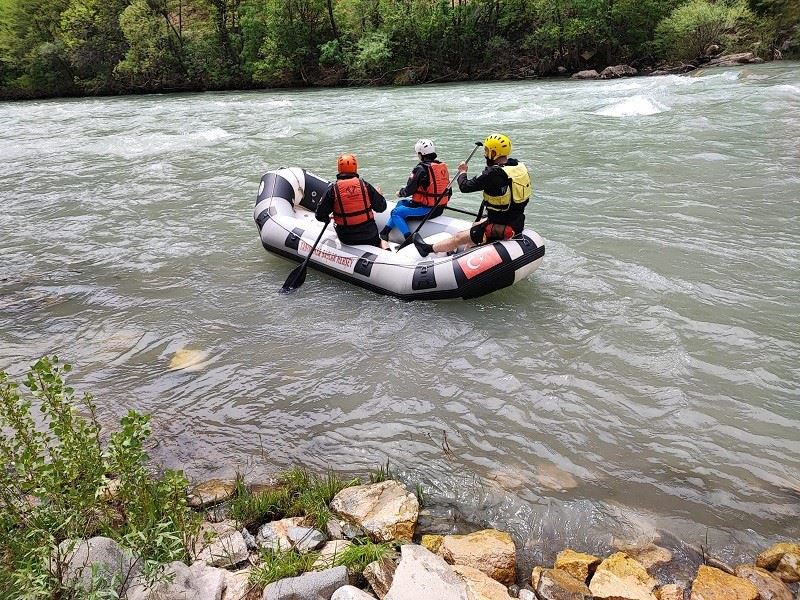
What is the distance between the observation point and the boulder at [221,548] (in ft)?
7.95

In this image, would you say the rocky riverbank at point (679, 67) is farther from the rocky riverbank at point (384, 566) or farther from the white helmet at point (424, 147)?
the rocky riverbank at point (384, 566)

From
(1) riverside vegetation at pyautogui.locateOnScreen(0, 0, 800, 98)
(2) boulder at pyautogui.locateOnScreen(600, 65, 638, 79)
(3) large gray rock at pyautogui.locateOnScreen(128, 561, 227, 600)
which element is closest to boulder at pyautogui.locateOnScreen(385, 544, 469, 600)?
(3) large gray rock at pyautogui.locateOnScreen(128, 561, 227, 600)

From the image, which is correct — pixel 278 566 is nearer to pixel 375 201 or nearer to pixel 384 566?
pixel 384 566

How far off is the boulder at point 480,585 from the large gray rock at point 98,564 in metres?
1.27

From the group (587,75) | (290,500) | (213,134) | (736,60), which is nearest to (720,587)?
(290,500)

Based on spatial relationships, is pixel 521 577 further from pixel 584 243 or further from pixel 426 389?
pixel 584 243

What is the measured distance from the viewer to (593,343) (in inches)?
178

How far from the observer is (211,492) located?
10.2ft

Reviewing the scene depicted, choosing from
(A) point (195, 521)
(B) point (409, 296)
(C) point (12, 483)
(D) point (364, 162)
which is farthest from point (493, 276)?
(D) point (364, 162)

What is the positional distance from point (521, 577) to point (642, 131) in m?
10.3

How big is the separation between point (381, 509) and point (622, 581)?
1143 mm

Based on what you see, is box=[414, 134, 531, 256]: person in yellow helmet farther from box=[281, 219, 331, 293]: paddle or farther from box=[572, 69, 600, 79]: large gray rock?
box=[572, 69, 600, 79]: large gray rock

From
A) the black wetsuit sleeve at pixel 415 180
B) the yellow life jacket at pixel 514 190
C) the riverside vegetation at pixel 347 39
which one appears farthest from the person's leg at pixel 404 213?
the riverside vegetation at pixel 347 39

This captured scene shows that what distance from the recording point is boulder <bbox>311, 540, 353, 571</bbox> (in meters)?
2.35
